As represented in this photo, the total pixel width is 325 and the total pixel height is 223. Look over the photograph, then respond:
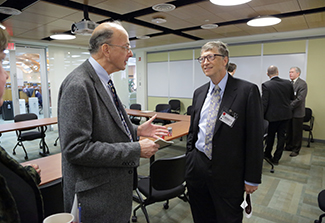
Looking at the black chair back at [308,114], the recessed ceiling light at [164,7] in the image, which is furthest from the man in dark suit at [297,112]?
the recessed ceiling light at [164,7]

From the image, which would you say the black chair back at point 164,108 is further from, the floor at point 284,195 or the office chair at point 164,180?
the office chair at point 164,180

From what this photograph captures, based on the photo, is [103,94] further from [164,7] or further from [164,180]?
[164,7]

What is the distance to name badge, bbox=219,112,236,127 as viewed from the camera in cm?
159

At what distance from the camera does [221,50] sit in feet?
5.72

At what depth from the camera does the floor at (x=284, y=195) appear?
264 centimetres

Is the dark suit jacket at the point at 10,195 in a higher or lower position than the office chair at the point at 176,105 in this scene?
higher

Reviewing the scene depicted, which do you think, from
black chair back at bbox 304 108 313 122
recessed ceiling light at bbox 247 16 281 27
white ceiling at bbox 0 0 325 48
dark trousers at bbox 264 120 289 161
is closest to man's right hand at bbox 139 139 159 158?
white ceiling at bbox 0 0 325 48

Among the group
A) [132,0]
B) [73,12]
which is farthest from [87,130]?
[73,12]

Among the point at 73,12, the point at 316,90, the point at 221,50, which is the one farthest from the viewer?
the point at 316,90

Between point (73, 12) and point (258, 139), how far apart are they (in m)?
3.87

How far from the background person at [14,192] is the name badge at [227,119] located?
1.24m

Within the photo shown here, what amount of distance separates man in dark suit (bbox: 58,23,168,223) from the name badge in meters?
0.59

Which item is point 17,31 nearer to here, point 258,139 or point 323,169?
point 258,139

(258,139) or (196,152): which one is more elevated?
(258,139)
